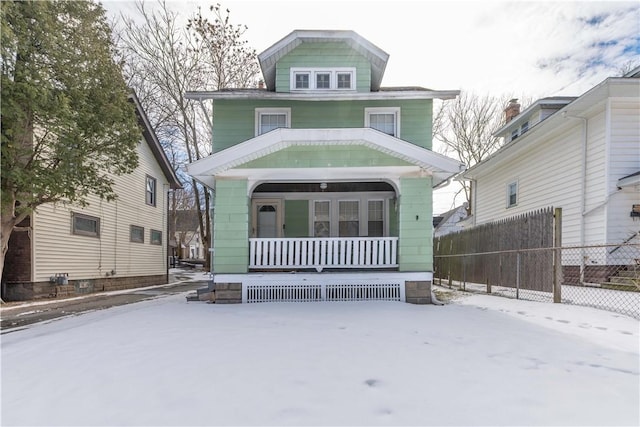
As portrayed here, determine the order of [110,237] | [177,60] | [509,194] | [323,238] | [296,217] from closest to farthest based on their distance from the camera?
[323,238] → [296,217] → [110,237] → [509,194] → [177,60]

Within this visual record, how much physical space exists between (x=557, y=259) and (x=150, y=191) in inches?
604

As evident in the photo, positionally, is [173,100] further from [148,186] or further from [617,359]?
[617,359]

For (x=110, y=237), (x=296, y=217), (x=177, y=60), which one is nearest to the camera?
(x=296, y=217)

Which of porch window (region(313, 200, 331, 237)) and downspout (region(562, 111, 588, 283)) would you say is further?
porch window (region(313, 200, 331, 237))

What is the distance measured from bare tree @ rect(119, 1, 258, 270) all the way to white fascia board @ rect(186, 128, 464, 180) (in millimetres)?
12402

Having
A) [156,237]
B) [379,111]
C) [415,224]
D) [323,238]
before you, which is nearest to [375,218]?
[415,224]

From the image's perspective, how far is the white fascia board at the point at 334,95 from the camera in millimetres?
9836

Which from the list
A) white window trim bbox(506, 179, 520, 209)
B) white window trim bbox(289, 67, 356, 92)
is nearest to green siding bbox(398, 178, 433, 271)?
white window trim bbox(289, 67, 356, 92)

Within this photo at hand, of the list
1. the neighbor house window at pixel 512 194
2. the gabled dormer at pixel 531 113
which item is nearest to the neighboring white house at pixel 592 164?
the neighbor house window at pixel 512 194

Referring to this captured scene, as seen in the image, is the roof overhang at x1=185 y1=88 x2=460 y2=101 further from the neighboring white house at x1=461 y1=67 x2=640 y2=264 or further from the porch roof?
the neighboring white house at x1=461 y1=67 x2=640 y2=264

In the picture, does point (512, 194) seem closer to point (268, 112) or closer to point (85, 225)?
point (268, 112)

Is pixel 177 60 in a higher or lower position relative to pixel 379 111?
higher

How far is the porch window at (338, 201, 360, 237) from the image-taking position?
34.0ft

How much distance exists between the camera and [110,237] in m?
12.6
